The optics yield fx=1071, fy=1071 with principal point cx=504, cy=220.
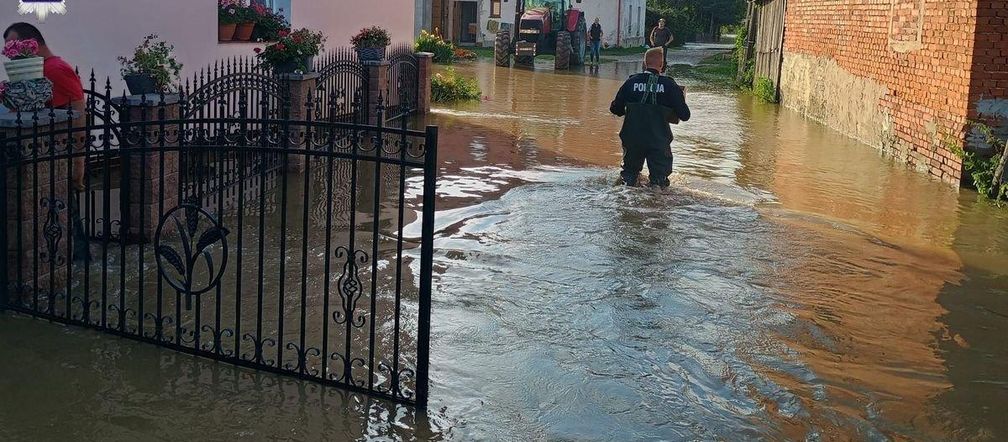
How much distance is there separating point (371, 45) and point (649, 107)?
17.5 ft

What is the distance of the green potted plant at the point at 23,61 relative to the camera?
→ 6727 millimetres

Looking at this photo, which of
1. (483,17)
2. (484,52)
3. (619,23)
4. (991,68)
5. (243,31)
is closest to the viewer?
(991,68)

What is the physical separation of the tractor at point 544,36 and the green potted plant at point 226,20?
21537 mm

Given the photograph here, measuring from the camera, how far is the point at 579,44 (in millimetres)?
38250

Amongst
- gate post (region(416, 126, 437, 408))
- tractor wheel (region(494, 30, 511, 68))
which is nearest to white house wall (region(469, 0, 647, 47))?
tractor wheel (region(494, 30, 511, 68))

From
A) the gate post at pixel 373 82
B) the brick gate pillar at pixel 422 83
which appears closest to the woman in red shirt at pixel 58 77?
the gate post at pixel 373 82

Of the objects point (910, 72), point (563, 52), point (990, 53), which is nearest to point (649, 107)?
point (990, 53)

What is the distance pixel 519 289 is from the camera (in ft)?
23.9

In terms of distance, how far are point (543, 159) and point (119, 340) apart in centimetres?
832

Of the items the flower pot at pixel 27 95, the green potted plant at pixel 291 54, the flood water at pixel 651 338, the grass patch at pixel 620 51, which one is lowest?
the flood water at pixel 651 338

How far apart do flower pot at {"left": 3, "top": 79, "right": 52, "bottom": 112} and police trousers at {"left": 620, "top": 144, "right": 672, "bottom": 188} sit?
6.11 m

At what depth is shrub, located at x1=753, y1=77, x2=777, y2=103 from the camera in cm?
2370

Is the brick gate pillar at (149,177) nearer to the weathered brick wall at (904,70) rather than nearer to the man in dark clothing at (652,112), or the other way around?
the man in dark clothing at (652,112)

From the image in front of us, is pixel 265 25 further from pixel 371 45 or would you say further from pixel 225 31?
pixel 371 45
